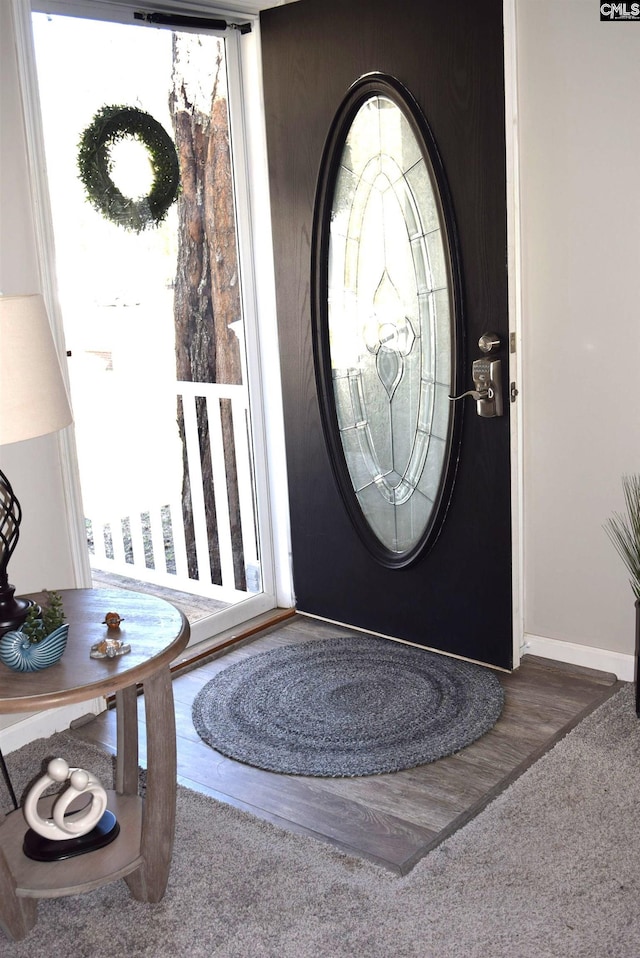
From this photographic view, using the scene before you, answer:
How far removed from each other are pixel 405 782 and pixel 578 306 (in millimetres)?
1450

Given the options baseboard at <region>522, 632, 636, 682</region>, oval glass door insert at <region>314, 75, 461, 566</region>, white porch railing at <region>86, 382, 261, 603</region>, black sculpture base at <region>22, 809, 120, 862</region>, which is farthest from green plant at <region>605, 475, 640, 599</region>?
black sculpture base at <region>22, 809, 120, 862</region>

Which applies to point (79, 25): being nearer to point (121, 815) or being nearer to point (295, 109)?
point (295, 109)

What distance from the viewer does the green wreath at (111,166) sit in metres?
3.12

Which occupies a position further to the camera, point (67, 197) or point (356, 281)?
point (356, 281)

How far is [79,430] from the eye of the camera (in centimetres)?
358

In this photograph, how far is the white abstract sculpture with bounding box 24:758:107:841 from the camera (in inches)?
77.9

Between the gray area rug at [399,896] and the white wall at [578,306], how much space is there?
0.78 metres

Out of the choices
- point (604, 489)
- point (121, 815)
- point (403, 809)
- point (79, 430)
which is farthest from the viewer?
point (79, 430)


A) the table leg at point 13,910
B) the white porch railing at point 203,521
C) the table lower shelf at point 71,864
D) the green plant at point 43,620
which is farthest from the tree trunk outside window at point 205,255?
the table leg at point 13,910

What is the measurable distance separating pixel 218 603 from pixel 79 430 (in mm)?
826

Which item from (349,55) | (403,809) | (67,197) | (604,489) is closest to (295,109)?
(349,55)

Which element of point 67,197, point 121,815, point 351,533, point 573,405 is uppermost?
point 67,197

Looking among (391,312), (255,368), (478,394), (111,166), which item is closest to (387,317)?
(391,312)

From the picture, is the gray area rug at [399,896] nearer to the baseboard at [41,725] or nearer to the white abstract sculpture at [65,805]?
the white abstract sculpture at [65,805]
